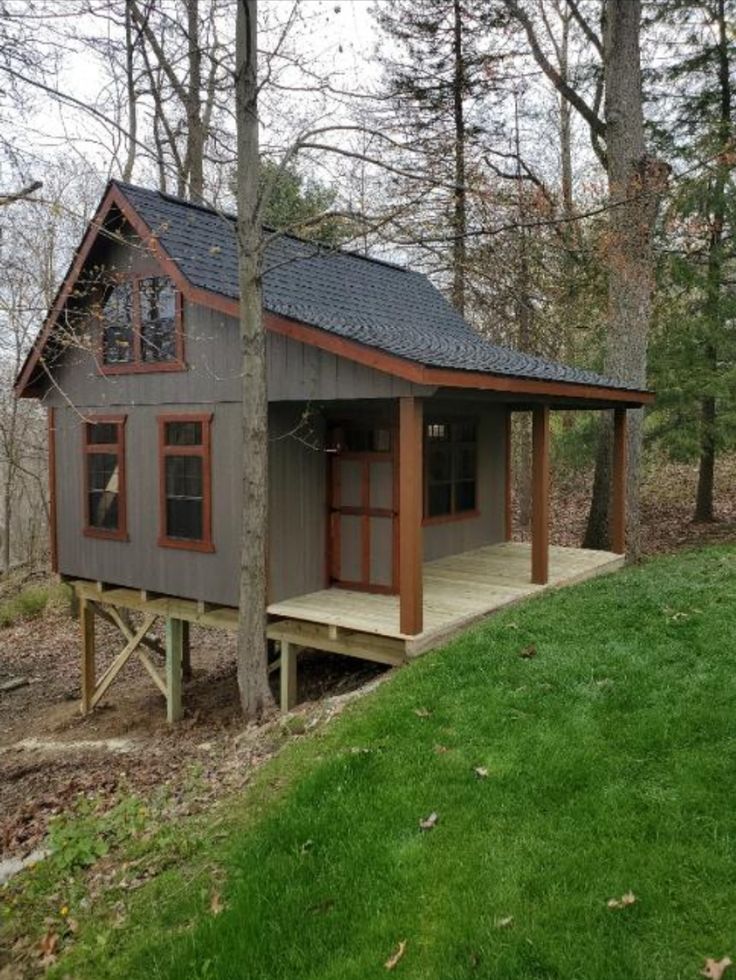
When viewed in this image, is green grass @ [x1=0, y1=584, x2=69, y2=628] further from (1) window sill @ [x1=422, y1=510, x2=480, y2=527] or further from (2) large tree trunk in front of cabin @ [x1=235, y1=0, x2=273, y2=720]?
(2) large tree trunk in front of cabin @ [x1=235, y1=0, x2=273, y2=720]

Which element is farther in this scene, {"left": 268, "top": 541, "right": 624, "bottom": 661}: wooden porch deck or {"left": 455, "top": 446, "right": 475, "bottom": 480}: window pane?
{"left": 455, "top": 446, "right": 475, "bottom": 480}: window pane

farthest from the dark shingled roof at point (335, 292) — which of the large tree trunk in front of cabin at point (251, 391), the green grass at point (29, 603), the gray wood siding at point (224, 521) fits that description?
the green grass at point (29, 603)

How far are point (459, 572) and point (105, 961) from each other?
7.10 metres

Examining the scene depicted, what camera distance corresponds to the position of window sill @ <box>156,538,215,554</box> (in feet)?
30.4

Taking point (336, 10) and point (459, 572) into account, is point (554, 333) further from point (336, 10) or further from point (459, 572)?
point (336, 10)

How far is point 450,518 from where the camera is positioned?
11.2 m

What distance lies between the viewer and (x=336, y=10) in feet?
24.6

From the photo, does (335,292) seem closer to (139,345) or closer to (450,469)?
(139,345)

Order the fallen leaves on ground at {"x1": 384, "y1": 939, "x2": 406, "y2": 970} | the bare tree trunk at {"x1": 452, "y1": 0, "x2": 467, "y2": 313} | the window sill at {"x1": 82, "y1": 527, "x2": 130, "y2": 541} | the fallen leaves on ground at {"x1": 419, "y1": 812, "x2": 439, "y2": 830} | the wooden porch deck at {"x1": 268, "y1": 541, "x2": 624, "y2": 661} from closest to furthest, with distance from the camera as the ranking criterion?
the fallen leaves on ground at {"x1": 384, "y1": 939, "x2": 406, "y2": 970}
the fallen leaves on ground at {"x1": 419, "y1": 812, "x2": 439, "y2": 830}
the wooden porch deck at {"x1": 268, "y1": 541, "x2": 624, "y2": 661}
the window sill at {"x1": 82, "y1": 527, "x2": 130, "y2": 541}
the bare tree trunk at {"x1": 452, "y1": 0, "x2": 467, "y2": 313}

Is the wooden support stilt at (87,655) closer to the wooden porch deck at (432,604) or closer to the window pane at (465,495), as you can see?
the wooden porch deck at (432,604)

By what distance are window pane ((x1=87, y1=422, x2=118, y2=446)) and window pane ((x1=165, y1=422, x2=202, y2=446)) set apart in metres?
1.12

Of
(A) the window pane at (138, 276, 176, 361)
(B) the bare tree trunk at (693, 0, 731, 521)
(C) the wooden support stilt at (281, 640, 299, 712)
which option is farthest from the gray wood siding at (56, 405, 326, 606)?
(B) the bare tree trunk at (693, 0, 731, 521)

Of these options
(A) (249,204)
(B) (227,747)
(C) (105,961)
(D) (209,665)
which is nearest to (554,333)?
(D) (209,665)

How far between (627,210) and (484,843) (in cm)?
1155
